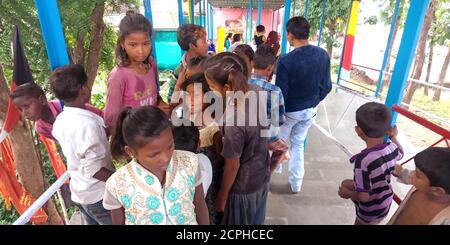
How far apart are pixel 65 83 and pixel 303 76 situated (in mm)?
1885

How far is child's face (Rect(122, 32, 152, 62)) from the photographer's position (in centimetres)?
181

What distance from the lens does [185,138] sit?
4.82 feet

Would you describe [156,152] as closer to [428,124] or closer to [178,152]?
[178,152]

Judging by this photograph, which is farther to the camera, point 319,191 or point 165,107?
point 319,191

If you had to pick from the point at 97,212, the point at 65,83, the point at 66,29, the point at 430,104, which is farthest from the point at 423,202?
the point at 430,104

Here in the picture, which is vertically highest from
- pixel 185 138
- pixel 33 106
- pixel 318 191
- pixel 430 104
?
pixel 33 106

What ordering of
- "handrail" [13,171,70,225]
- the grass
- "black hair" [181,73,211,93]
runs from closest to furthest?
"handrail" [13,171,70,225]
"black hair" [181,73,211,93]
the grass

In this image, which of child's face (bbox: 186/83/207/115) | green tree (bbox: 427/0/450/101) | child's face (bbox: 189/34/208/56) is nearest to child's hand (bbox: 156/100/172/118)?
child's face (bbox: 186/83/207/115)

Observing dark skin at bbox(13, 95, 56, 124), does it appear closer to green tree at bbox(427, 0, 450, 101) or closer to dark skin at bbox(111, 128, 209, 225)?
dark skin at bbox(111, 128, 209, 225)

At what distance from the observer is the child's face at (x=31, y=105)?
5.26 ft

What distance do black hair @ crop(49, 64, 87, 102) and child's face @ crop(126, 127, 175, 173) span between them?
560 millimetres
